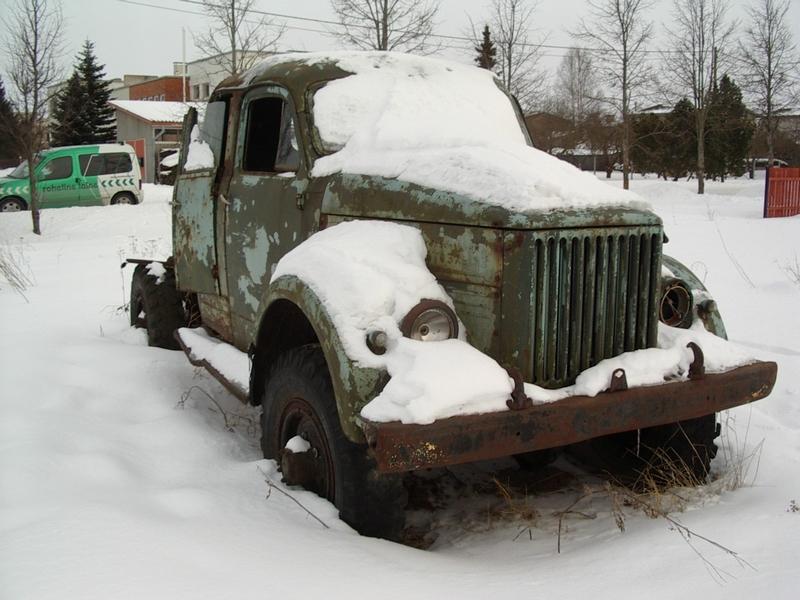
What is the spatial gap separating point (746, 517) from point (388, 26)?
1542 centimetres

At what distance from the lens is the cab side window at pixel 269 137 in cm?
420

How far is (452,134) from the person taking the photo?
149 inches

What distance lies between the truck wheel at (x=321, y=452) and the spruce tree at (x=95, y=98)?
3829 cm

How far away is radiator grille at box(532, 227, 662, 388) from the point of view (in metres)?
2.95

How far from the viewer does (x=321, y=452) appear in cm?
330

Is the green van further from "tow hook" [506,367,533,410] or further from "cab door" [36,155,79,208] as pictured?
"tow hook" [506,367,533,410]

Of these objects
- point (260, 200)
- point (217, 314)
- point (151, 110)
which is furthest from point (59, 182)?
point (260, 200)

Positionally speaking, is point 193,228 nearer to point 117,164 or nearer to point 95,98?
point 117,164

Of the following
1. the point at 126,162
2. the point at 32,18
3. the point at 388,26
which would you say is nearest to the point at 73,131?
the point at 126,162

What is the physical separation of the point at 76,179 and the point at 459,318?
2027cm

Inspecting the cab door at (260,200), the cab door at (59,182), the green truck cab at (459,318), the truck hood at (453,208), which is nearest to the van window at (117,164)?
the cab door at (59,182)

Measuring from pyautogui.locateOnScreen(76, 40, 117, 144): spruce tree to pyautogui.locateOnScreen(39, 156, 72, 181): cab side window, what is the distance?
1852cm

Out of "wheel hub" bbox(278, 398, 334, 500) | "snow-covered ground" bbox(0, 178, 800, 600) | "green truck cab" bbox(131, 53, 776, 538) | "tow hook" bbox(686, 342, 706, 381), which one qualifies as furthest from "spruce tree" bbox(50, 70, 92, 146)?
"tow hook" bbox(686, 342, 706, 381)

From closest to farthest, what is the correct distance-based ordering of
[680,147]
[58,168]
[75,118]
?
[58,168] < [680,147] < [75,118]
